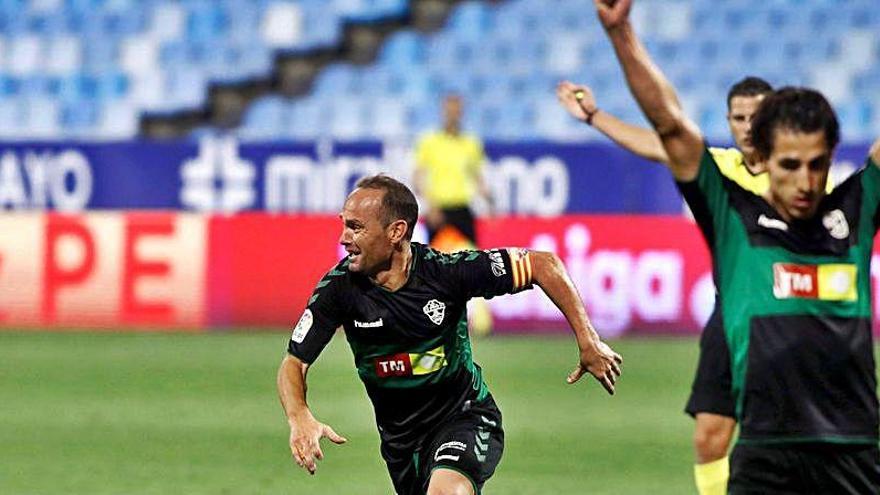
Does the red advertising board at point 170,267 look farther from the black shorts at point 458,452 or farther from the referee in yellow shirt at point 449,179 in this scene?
the black shorts at point 458,452

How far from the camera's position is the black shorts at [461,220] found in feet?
53.5

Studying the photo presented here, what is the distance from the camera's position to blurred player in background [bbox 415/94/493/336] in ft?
53.2

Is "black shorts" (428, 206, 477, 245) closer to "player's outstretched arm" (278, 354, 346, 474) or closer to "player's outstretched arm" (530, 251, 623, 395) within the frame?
"player's outstretched arm" (530, 251, 623, 395)

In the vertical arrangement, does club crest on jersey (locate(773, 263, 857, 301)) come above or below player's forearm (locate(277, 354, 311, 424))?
above

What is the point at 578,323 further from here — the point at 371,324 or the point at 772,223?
the point at 772,223

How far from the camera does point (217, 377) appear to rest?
13414 millimetres

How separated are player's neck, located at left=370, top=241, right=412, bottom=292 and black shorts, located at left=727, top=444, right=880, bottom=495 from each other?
2098 millimetres

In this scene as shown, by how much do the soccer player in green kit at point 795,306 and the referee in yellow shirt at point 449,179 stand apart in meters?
11.6

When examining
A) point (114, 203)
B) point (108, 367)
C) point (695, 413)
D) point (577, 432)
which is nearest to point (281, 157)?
point (114, 203)

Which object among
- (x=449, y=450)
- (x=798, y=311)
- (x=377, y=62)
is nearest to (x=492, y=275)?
(x=449, y=450)

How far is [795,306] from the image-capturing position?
448 cm

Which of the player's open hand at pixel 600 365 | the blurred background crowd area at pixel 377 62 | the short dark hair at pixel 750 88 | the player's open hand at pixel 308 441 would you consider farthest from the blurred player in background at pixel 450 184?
the player's open hand at pixel 308 441

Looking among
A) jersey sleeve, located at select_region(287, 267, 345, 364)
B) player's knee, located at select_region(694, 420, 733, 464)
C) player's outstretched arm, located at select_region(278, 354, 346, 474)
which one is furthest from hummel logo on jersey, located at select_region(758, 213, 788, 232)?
player's knee, located at select_region(694, 420, 733, 464)

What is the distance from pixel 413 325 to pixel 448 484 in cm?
60
